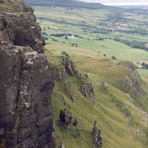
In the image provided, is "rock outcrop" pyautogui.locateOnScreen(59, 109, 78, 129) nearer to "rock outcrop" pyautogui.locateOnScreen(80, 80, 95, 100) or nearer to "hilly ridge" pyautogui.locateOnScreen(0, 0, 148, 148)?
"hilly ridge" pyautogui.locateOnScreen(0, 0, 148, 148)

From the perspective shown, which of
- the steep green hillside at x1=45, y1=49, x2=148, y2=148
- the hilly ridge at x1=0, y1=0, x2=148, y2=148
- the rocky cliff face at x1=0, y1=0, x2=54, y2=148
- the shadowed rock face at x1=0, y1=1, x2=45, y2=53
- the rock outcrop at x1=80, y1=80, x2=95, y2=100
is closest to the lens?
the rocky cliff face at x1=0, y1=0, x2=54, y2=148

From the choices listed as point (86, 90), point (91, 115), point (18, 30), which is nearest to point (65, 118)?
point (18, 30)

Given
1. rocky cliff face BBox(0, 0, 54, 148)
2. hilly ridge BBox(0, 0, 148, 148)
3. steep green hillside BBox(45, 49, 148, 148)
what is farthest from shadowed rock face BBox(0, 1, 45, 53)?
steep green hillside BBox(45, 49, 148, 148)

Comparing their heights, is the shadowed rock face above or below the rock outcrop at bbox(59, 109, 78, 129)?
above

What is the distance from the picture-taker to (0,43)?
30.5 m

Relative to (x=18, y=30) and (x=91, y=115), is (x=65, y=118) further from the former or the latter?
(x=91, y=115)

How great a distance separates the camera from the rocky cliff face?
98.5 ft

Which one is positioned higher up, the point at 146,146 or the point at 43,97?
the point at 43,97

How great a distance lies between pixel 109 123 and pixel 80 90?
17.4 metres

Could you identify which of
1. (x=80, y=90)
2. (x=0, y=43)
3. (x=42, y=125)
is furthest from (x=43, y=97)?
(x=80, y=90)

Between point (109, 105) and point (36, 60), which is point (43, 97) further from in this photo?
point (109, 105)

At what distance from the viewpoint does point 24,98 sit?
103ft

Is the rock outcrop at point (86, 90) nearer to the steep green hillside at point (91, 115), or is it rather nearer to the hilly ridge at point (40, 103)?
the hilly ridge at point (40, 103)

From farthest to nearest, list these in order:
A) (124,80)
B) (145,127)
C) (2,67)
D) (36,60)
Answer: (124,80)
(145,127)
(36,60)
(2,67)
